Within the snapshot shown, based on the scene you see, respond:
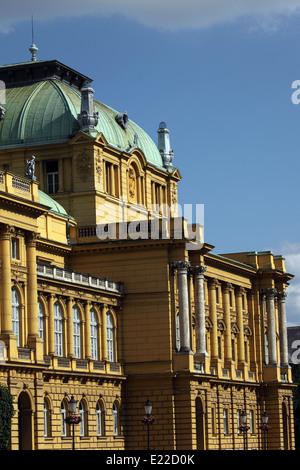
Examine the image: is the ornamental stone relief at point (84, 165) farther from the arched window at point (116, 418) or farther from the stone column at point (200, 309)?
the arched window at point (116, 418)

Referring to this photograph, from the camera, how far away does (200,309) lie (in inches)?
3848

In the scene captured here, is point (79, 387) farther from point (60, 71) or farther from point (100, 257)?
point (60, 71)

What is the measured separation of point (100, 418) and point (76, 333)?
634 cm

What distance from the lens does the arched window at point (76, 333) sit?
86000mm

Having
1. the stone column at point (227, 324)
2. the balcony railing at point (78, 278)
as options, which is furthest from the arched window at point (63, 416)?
the stone column at point (227, 324)

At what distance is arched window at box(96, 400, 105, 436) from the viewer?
8731cm

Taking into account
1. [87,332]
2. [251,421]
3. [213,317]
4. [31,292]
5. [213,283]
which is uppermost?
[213,283]

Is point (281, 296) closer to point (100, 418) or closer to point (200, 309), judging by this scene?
point (200, 309)

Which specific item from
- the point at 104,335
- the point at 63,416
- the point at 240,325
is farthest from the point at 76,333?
the point at 240,325

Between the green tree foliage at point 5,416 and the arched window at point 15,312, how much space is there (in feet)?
18.0

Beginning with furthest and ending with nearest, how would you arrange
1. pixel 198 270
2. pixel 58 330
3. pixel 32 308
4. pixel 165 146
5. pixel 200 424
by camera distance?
pixel 165 146, pixel 198 270, pixel 200 424, pixel 58 330, pixel 32 308

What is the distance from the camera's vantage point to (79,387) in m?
84.5

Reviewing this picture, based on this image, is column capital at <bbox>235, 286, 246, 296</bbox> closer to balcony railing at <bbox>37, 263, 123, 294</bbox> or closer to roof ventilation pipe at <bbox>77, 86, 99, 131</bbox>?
roof ventilation pipe at <bbox>77, 86, 99, 131</bbox>
